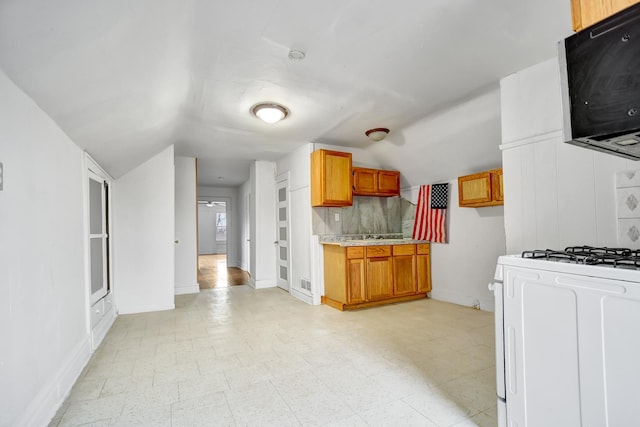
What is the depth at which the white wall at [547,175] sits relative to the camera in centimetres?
216

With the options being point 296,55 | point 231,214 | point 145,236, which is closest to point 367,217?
point 296,55

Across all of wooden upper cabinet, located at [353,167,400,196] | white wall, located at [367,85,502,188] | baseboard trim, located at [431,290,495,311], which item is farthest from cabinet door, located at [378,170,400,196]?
baseboard trim, located at [431,290,495,311]

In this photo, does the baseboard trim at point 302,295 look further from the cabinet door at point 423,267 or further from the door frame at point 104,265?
the door frame at point 104,265

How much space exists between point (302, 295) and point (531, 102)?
12.6 feet

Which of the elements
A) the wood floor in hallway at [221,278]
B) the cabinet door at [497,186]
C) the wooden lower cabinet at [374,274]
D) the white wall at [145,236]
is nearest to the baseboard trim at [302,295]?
the wooden lower cabinet at [374,274]

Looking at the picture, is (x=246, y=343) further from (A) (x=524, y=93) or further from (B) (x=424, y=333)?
(A) (x=524, y=93)

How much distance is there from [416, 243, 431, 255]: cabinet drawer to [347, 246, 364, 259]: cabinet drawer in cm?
109

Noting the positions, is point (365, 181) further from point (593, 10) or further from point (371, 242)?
point (593, 10)

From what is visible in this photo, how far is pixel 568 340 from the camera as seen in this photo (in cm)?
124

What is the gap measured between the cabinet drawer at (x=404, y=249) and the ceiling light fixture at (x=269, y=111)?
98.8 inches

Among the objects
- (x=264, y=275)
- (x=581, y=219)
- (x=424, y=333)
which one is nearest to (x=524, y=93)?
(x=581, y=219)

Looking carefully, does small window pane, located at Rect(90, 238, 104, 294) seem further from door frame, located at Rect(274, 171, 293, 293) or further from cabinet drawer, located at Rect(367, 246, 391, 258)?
cabinet drawer, located at Rect(367, 246, 391, 258)

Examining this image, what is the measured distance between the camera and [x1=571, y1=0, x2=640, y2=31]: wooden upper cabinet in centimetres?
109

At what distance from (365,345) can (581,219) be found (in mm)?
2059
